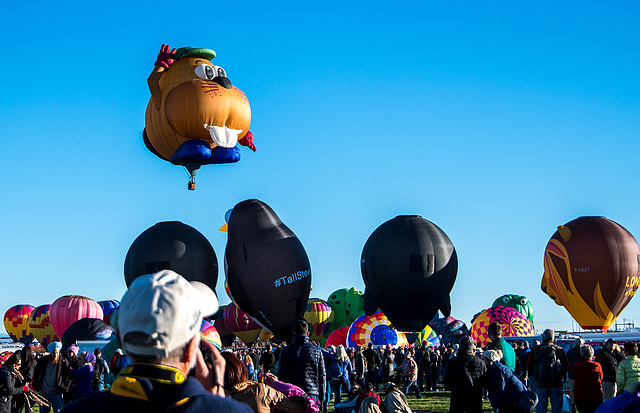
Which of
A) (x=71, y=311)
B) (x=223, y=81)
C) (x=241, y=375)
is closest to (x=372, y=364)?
(x=223, y=81)

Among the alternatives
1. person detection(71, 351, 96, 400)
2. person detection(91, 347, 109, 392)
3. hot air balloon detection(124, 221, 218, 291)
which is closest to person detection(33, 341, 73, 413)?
person detection(71, 351, 96, 400)

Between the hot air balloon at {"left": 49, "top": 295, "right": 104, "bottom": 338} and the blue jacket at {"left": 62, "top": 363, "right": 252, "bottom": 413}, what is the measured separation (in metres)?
37.5

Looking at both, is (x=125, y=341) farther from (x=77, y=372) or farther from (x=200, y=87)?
(x=200, y=87)

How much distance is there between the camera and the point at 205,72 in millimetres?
21984

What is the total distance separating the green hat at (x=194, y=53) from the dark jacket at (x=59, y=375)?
14.1 metres

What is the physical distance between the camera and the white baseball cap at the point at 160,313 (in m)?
2.15

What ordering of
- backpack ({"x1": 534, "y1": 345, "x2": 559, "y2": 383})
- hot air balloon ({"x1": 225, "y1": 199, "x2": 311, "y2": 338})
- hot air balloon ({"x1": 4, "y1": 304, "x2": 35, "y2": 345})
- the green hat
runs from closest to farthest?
backpack ({"x1": 534, "y1": 345, "x2": 559, "y2": 383})
the green hat
hot air balloon ({"x1": 225, "y1": 199, "x2": 311, "y2": 338})
hot air balloon ({"x1": 4, "y1": 304, "x2": 35, "y2": 345})

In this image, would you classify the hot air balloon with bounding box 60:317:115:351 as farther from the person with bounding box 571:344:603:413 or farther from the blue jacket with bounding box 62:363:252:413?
the blue jacket with bounding box 62:363:252:413

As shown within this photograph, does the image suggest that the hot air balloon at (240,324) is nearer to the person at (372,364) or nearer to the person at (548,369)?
the person at (372,364)

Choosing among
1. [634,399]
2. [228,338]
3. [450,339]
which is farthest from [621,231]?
[634,399]

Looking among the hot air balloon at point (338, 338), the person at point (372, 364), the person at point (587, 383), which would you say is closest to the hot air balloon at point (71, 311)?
the hot air balloon at point (338, 338)

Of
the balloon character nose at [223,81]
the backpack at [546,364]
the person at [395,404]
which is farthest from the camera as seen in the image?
the balloon character nose at [223,81]

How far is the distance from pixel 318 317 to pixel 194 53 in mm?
21677

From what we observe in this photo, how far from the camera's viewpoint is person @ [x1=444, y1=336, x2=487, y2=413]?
327 inches
